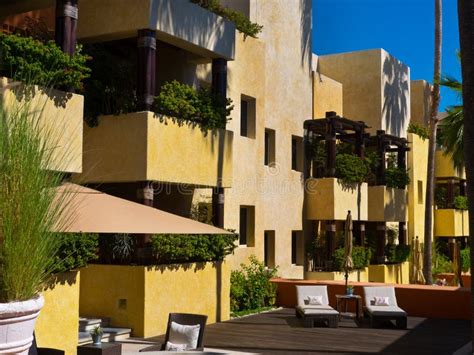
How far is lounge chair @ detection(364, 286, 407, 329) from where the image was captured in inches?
661

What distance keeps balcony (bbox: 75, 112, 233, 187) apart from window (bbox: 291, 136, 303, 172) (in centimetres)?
887

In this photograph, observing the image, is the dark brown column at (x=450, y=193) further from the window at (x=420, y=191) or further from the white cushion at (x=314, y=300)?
the white cushion at (x=314, y=300)

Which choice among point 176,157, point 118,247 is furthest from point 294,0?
point 118,247

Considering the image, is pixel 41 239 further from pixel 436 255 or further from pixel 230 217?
pixel 436 255

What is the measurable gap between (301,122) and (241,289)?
26.8 feet

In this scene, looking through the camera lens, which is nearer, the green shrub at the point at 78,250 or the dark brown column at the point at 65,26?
the green shrub at the point at 78,250

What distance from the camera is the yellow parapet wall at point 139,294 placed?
14961mm

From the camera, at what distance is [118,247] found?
15.3 m

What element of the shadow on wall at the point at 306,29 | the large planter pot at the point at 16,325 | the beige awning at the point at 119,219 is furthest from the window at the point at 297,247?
the large planter pot at the point at 16,325

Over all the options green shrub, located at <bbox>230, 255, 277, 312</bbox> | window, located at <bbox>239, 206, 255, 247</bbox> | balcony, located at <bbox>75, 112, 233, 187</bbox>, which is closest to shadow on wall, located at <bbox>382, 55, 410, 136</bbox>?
window, located at <bbox>239, 206, 255, 247</bbox>

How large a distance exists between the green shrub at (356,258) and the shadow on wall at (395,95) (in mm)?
8145

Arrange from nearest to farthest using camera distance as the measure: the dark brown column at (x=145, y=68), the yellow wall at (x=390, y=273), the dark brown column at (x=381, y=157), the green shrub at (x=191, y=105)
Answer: the dark brown column at (x=145, y=68) → the green shrub at (x=191, y=105) → the yellow wall at (x=390, y=273) → the dark brown column at (x=381, y=157)

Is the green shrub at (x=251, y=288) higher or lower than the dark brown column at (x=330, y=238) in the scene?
lower

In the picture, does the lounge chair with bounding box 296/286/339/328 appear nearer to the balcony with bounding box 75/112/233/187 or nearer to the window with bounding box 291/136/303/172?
the balcony with bounding box 75/112/233/187
